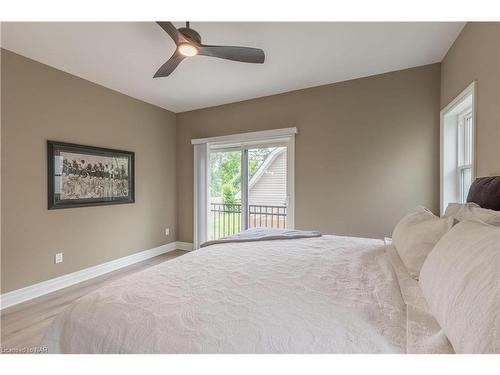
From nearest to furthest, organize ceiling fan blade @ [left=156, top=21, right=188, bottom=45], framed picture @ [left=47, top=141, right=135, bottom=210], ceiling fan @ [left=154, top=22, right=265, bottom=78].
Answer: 1. ceiling fan blade @ [left=156, top=21, right=188, bottom=45]
2. ceiling fan @ [left=154, top=22, right=265, bottom=78]
3. framed picture @ [left=47, top=141, right=135, bottom=210]

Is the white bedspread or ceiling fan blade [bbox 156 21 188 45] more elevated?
ceiling fan blade [bbox 156 21 188 45]

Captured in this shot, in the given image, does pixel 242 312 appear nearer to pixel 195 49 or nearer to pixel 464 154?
pixel 195 49

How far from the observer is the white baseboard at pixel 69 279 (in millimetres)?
2329

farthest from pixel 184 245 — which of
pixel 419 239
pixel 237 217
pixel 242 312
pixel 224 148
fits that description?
pixel 419 239

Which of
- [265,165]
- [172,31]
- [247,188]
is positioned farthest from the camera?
[247,188]

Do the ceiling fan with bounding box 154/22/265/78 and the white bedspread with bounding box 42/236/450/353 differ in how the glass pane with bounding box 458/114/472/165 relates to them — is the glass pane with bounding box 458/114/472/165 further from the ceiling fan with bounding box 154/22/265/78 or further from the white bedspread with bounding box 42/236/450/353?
the ceiling fan with bounding box 154/22/265/78

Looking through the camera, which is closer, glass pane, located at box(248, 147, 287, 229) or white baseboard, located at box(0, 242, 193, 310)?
white baseboard, located at box(0, 242, 193, 310)

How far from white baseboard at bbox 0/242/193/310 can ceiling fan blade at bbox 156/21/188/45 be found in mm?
2858

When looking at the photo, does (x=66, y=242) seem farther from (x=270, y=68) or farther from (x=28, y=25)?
(x=270, y=68)

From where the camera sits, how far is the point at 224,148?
4.05 metres

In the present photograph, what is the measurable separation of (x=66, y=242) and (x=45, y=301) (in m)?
0.64

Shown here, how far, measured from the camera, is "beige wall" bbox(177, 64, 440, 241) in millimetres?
2664

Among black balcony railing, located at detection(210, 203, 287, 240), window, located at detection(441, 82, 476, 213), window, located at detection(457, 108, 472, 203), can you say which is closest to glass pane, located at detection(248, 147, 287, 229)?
black balcony railing, located at detection(210, 203, 287, 240)

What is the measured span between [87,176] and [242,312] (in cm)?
299
